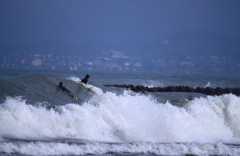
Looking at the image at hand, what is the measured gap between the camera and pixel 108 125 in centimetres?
1339

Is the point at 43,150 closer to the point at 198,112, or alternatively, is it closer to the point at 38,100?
the point at 38,100

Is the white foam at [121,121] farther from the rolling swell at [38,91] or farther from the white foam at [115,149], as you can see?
the rolling swell at [38,91]

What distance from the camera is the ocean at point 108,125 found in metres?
10.5

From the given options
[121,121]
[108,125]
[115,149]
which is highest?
[121,121]

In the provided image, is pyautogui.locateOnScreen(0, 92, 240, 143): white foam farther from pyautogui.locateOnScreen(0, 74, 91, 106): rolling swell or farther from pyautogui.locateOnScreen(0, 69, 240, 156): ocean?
pyautogui.locateOnScreen(0, 74, 91, 106): rolling swell

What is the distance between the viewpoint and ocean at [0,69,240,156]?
1047cm

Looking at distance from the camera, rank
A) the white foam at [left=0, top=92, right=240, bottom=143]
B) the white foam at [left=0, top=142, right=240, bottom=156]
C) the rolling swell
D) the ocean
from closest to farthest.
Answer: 1. the white foam at [left=0, top=142, right=240, bottom=156]
2. the ocean
3. the white foam at [left=0, top=92, right=240, bottom=143]
4. the rolling swell

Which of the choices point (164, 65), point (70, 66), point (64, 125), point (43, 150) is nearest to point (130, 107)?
point (64, 125)

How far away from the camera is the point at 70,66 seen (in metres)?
138

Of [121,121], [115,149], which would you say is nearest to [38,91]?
[121,121]

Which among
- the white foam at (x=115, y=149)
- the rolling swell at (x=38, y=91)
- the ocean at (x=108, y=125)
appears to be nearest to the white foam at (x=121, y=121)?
the ocean at (x=108, y=125)

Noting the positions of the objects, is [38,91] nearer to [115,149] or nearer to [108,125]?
[108,125]

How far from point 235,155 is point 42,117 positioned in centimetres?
629

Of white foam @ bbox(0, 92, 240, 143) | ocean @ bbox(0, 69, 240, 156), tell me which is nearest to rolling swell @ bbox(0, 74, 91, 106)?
ocean @ bbox(0, 69, 240, 156)
